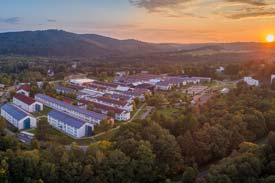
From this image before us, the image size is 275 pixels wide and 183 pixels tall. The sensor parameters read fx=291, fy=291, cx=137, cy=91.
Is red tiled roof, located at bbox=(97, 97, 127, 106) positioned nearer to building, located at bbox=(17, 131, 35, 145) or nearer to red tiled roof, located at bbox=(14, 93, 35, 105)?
red tiled roof, located at bbox=(14, 93, 35, 105)

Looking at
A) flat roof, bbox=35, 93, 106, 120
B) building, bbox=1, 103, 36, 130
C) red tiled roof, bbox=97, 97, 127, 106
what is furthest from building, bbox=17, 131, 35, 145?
red tiled roof, bbox=97, 97, 127, 106

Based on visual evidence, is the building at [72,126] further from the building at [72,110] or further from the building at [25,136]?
the building at [25,136]

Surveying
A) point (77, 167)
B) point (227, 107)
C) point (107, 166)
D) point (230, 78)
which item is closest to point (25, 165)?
point (77, 167)

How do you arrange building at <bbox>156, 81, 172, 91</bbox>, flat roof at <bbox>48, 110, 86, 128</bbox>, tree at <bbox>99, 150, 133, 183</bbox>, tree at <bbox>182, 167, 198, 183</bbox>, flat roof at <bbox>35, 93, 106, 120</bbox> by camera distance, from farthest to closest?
1. building at <bbox>156, 81, 172, 91</bbox>
2. flat roof at <bbox>35, 93, 106, 120</bbox>
3. flat roof at <bbox>48, 110, 86, 128</bbox>
4. tree at <bbox>99, 150, 133, 183</bbox>
5. tree at <bbox>182, 167, 198, 183</bbox>

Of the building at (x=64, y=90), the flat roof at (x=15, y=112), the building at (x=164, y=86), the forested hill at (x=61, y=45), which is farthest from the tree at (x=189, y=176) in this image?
the forested hill at (x=61, y=45)

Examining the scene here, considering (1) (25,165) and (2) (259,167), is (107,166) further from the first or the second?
(2) (259,167)

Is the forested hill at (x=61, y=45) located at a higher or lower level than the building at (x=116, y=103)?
higher
